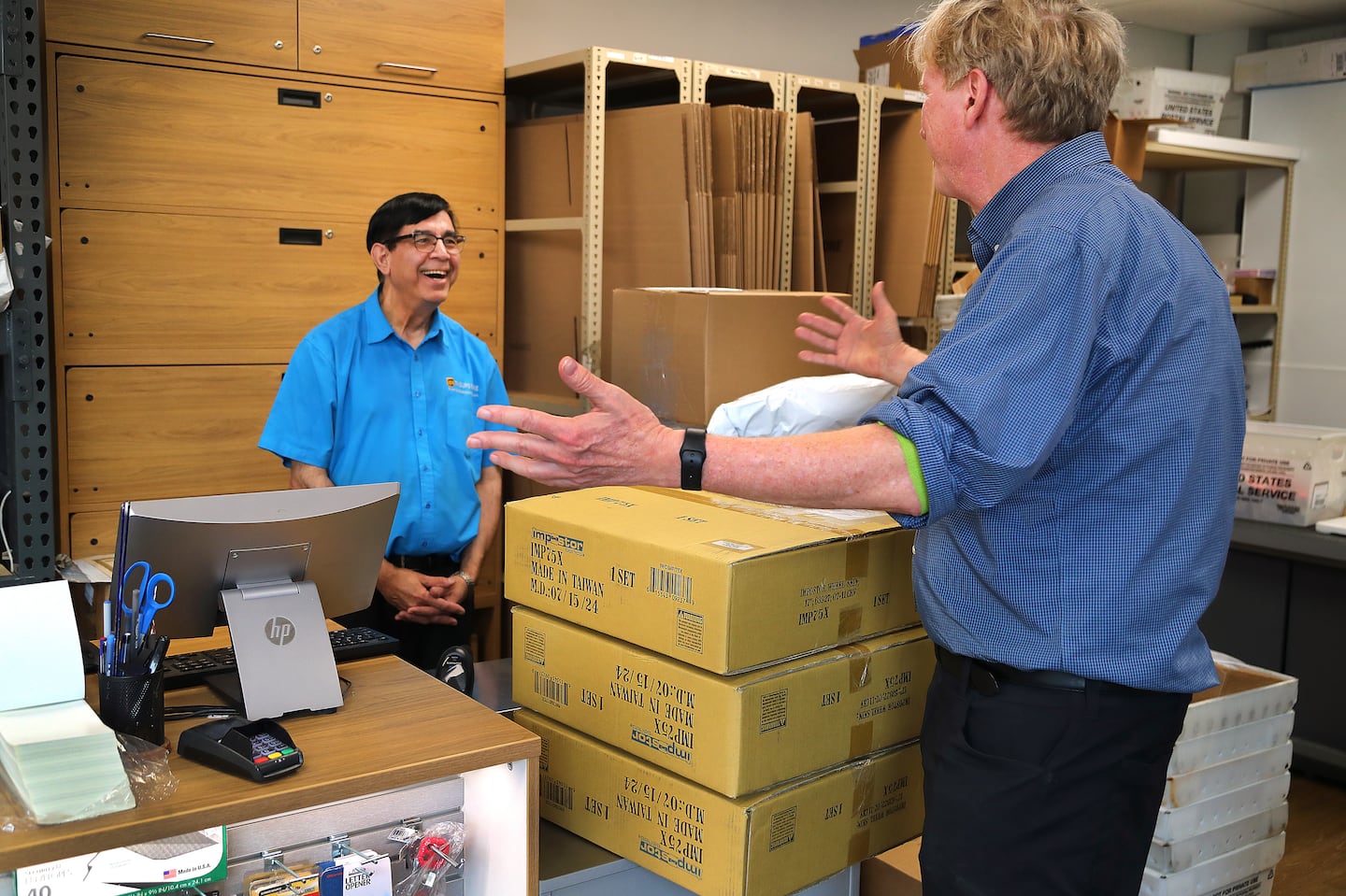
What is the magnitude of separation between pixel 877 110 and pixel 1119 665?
7.77 ft

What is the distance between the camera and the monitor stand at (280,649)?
1.45 m

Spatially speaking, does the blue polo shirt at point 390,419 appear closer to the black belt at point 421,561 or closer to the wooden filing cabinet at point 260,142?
the black belt at point 421,561

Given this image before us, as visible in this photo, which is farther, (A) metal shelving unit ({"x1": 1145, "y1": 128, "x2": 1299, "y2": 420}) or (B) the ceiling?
(A) metal shelving unit ({"x1": 1145, "y1": 128, "x2": 1299, "y2": 420})

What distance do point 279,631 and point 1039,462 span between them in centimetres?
95

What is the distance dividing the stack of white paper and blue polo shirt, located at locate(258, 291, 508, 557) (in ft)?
3.73

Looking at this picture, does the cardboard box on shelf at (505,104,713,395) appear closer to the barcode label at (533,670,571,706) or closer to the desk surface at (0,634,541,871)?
the barcode label at (533,670,571,706)

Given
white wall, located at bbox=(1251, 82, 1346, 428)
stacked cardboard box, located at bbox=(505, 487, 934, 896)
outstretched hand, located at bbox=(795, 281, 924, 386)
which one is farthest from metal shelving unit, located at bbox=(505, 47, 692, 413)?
white wall, located at bbox=(1251, 82, 1346, 428)

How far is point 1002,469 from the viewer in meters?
1.11

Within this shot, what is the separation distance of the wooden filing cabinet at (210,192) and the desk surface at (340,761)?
1152 mm

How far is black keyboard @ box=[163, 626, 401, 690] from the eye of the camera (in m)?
1.55

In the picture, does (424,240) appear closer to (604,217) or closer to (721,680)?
(604,217)

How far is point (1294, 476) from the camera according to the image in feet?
10.7

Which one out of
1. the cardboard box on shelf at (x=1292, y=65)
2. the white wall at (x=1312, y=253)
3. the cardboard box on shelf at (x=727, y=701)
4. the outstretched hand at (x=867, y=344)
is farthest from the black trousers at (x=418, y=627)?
the cardboard box on shelf at (x=1292, y=65)

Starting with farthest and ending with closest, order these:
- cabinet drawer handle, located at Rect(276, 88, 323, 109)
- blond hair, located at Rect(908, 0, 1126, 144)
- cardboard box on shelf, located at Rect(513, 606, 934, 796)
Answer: cabinet drawer handle, located at Rect(276, 88, 323, 109)
cardboard box on shelf, located at Rect(513, 606, 934, 796)
blond hair, located at Rect(908, 0, 1126, 144)
